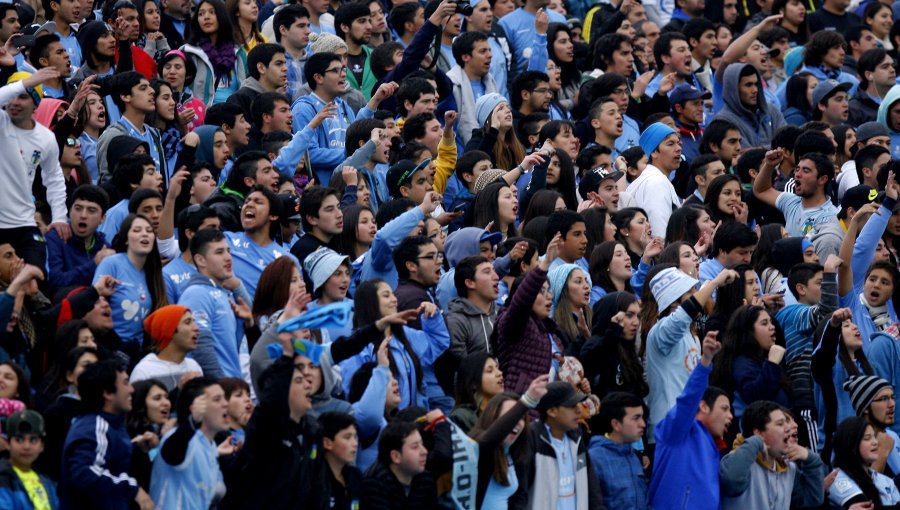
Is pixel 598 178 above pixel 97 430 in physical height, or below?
below

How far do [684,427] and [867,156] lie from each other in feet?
16.3

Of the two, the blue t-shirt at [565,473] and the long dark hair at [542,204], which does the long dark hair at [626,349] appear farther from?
the long dark hair at [542,204]

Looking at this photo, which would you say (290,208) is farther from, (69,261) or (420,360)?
(420,360)

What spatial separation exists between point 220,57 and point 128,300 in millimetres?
5187

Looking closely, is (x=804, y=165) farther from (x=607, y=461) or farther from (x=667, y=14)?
(x=667, y=14)

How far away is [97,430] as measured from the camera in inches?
380

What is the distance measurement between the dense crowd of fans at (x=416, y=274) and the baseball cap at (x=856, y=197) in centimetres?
4

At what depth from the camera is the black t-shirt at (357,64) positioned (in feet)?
56.1

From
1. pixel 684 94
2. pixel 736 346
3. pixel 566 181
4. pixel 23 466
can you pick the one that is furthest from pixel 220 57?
pixel 23 466

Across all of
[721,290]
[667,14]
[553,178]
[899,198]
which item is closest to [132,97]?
[553,178]

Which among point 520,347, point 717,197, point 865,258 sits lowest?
point 717,197

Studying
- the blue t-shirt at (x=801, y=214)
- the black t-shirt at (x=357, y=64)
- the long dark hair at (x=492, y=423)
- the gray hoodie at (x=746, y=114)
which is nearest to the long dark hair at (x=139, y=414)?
the long dark hair at (x=492, y=423)

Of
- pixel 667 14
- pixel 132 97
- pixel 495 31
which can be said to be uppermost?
pixel 132 97

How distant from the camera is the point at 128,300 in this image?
11.5 m
